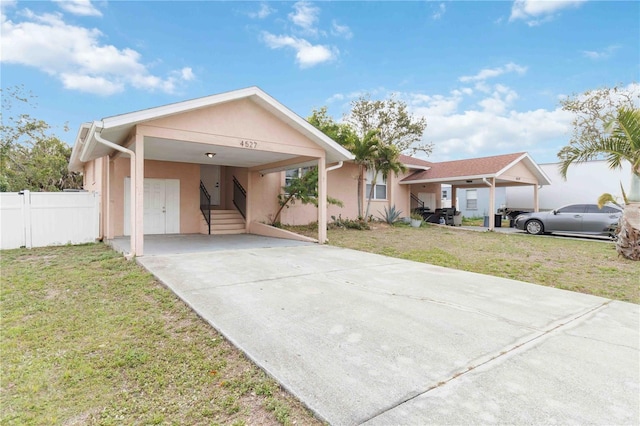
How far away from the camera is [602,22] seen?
12.5 m

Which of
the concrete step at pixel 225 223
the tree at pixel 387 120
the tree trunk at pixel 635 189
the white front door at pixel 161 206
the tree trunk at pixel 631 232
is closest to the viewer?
the tree trunk at pixel 635 189

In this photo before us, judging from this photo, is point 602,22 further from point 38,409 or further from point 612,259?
point 38,409

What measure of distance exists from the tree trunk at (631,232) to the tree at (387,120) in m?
20.0

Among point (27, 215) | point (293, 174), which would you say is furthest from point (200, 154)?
point (293, 174)

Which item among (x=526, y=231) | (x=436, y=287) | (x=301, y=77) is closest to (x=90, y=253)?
(x=436, y=287)

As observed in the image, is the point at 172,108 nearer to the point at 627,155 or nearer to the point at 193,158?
the point at 193,158

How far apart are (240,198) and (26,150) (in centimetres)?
1564

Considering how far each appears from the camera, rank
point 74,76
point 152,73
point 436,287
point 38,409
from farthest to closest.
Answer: point 74,76 → point 152,73 → point 436,287 → point 38,409

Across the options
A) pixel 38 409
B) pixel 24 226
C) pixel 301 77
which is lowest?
pixel 38 409

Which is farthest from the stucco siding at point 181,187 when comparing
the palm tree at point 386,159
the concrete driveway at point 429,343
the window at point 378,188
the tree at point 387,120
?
the tree at point 387,120

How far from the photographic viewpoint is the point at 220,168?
15.6 metres

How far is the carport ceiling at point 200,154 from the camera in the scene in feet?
29.4

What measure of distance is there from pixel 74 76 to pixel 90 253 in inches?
636

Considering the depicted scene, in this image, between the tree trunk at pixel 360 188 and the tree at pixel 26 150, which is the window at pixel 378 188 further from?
the tree at pixel 26 150
